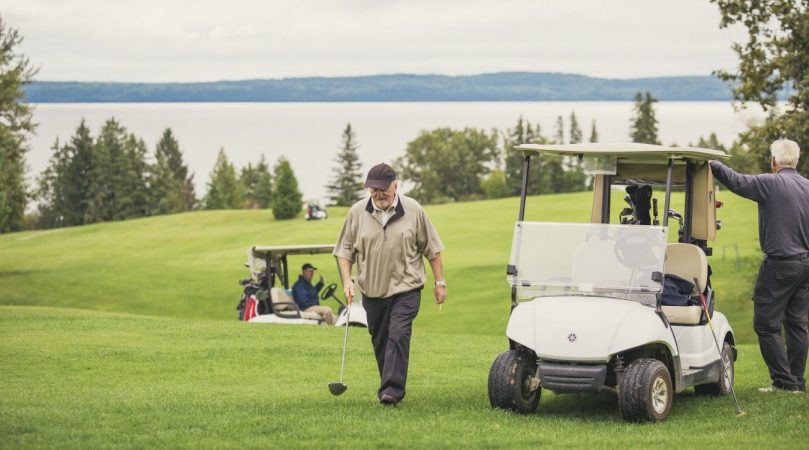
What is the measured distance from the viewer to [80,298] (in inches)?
1564

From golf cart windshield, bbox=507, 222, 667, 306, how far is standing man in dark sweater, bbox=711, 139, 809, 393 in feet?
3.22

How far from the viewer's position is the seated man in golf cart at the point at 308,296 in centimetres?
2094

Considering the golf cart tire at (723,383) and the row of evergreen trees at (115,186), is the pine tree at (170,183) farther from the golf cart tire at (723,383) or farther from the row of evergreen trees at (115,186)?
the golf cart tire at (723,383)

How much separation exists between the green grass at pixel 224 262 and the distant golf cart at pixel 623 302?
62.6ft

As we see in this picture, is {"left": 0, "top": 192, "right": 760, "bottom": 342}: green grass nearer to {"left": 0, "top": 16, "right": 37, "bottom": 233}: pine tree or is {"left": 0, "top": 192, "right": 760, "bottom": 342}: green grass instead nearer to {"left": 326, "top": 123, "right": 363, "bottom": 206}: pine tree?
{"left": 0, "top": 16, "right": 37, "bottom": 233}: pine tree

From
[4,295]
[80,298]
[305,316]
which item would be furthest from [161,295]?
[305,316]

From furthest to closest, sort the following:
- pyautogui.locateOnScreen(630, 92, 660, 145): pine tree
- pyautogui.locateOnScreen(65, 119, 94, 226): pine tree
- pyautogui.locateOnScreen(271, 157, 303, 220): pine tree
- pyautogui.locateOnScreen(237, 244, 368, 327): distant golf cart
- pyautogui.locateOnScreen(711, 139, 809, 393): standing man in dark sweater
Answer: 1. pyautogui.locateOnScreen(65, 119, 94, 226): pine tree
2. pyautogui.locateOnScreen(630, 92, 660, 145): pine tree
3. pyautogui.locateOnScreen(271, 157, 303, 220): pine tree
4. pyautogui.locateOnScreen(237, 244, 368, 327): distant golf cart
5. pyautogui.locateOnScreen(711, 139, 809, 393): standing man in dark sweater

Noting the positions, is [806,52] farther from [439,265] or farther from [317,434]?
[317,434]

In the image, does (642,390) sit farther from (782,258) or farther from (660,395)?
(782,258)

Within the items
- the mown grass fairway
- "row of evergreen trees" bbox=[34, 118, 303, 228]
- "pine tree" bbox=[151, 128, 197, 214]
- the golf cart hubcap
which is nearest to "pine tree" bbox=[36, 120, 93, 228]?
"row of evergreen trees" bbox=[34, 118, 303, 228]

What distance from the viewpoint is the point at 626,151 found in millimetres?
9336

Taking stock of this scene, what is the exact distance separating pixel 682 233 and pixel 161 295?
31.4 metres

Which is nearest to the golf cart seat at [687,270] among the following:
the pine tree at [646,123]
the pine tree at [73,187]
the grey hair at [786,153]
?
the grey hair at [786,153]

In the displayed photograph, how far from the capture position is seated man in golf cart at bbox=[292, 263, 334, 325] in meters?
20.9
